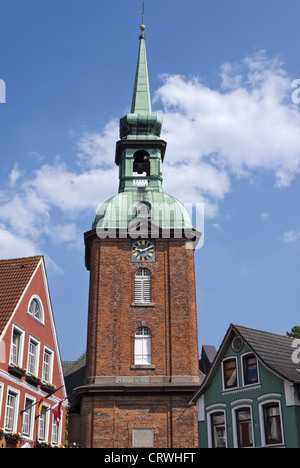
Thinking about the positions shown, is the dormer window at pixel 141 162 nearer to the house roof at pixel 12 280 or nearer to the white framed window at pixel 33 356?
the house roof at pixel 12 280

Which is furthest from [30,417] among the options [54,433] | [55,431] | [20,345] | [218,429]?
[218,429]

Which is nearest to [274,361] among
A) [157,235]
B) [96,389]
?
[96,389]

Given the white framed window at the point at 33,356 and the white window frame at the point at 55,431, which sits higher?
the white framed window at the point at 33,356

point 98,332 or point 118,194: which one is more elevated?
point 118,194

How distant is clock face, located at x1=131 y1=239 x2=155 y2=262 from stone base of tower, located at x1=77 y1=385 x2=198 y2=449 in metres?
9.06

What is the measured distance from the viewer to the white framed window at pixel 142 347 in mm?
40812

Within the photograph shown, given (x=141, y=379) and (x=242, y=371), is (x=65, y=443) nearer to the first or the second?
(x=141, y=379)

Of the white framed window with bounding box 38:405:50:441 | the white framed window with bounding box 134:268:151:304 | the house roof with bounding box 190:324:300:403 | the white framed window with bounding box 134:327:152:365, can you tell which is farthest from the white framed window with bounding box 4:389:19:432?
the white framed window with bounding box 134:268:151:304

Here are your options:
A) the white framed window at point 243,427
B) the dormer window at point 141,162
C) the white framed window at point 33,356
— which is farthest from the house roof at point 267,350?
the dormer window at point 141,162

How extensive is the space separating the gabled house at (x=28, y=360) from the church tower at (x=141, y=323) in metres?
6.75

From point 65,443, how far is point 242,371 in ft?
38.1

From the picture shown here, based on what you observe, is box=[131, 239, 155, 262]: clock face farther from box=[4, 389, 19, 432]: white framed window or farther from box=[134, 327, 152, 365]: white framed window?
box=[4, 389, 19, 432]: white framed window

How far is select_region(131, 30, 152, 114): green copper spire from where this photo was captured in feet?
170
